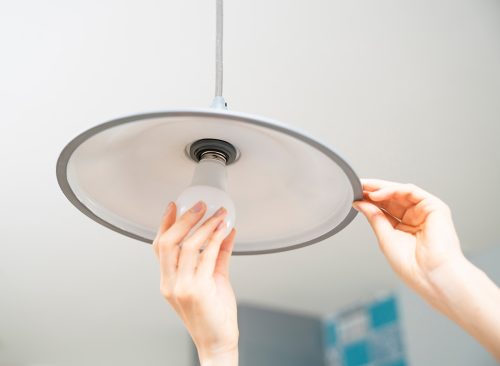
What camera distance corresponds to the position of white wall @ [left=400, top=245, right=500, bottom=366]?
8.45 feet

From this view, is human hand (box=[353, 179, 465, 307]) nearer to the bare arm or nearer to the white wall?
the bare arm

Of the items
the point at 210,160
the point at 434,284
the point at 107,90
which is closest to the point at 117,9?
the point at 107,90

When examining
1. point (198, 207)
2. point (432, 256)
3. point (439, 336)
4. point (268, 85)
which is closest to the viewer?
point (198, 207)

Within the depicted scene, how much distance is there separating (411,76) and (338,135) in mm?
289

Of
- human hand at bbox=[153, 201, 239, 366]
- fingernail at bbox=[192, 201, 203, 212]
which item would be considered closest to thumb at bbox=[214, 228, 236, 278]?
human hand at bbox=[153, 201, 239, 366]

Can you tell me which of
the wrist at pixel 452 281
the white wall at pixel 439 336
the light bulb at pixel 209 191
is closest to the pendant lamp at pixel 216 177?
the light bulb at pixel 209 191

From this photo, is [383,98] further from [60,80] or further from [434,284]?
[434,284]

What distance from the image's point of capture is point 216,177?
0.75 meters

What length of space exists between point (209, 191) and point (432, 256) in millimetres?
282

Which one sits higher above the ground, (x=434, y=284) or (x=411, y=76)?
(x=411, y=76)

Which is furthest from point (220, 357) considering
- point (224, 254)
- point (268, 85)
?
point (268, 85)

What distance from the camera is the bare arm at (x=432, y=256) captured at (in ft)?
2.58

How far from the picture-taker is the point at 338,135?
1898 mm

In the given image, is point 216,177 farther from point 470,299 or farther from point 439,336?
point 439,336
